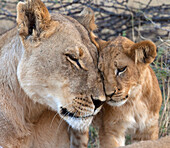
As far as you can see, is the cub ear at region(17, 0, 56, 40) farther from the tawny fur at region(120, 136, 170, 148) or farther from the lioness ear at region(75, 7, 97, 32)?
the tawny fur at region(120, 136, 170, 148)

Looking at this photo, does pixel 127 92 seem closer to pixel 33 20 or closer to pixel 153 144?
pixel 153 144

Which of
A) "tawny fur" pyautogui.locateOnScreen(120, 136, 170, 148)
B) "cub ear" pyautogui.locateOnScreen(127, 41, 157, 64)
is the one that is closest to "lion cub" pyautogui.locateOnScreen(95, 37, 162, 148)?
"cub ear" pyautogui.locateOnScreen(127, 41, 157, 64)

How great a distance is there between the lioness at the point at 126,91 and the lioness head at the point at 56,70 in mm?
253

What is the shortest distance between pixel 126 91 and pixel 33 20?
88 centimetres

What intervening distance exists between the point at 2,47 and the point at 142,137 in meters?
1.48

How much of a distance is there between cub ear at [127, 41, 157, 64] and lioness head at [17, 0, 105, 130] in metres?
0.44

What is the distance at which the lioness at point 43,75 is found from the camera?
7.38ft

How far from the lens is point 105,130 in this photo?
2.95 metres

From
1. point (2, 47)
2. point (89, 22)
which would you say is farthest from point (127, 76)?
point (2, 47)

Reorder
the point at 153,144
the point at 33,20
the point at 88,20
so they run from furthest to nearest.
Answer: the point at 88,20 → the point at 33,20 → the point at 153,144

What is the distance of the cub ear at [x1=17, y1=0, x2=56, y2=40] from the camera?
2.25 meters

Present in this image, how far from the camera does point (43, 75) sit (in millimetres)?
2270

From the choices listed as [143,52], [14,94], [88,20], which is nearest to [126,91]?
[143,52]

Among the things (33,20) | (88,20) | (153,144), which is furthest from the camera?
(88,20)
